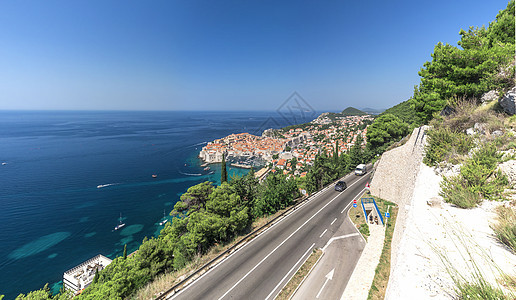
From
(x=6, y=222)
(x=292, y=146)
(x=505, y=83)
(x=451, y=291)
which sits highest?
(x=505, y=83)

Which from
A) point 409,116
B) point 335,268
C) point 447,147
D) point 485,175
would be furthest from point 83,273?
point 409,116

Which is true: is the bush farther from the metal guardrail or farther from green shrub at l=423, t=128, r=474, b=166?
the metal guardrail

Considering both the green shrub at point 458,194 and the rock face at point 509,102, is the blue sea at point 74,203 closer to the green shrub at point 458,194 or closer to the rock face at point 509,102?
the rock face at point 509,102

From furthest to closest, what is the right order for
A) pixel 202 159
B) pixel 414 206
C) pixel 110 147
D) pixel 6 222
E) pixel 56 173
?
pixel 110 147
pixel 202 159
pixel 56 173
pixel 6 222
pixel 414 206

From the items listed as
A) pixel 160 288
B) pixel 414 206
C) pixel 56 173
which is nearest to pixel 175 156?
pixel 56 173

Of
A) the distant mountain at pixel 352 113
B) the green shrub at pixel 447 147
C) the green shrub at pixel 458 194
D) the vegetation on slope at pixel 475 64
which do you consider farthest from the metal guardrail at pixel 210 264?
the distant mountain at pixel 352 113

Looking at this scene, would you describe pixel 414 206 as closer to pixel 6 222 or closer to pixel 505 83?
pixel 505 83

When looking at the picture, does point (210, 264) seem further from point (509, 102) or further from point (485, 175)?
point (509, 102)
